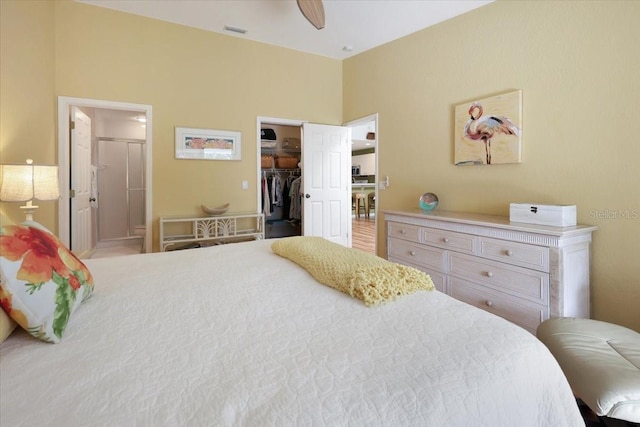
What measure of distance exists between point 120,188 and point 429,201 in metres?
5.29

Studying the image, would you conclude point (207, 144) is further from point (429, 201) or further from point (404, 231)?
point (429, 201)

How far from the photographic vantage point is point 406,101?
3590 mm

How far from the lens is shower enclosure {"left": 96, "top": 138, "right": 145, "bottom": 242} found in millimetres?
5508

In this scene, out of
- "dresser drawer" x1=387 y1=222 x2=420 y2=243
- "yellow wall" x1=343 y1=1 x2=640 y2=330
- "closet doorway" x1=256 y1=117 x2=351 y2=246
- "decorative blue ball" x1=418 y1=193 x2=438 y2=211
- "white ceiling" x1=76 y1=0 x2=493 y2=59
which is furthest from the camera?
"closet doorway" x1=256 y1=117 x2=351 y2=246

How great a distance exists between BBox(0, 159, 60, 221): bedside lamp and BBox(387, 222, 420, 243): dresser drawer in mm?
2744

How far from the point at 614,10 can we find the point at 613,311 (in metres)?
1.96

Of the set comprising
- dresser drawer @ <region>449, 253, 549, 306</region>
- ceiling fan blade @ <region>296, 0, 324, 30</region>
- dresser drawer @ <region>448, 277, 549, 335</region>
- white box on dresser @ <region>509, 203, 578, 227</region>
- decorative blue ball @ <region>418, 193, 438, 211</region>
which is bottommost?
dresser drawer @ <region>448, 277, 549, 335</region>

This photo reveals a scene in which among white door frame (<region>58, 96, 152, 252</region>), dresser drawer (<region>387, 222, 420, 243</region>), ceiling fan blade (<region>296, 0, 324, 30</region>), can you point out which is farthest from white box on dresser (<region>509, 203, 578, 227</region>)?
white door frame (<region>58, 96, 152, 252</region>)

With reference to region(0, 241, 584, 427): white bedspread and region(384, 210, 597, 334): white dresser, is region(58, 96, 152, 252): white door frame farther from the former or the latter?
region(384, 210, 597, 334): white dresser

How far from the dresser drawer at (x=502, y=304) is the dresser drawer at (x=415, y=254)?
0.19 meters

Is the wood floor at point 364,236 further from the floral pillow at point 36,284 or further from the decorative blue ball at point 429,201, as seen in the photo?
the floral pillow at point 36,284

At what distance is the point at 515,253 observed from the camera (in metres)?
2.13

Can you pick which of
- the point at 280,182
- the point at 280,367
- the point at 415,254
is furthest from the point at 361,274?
the point at 280,182

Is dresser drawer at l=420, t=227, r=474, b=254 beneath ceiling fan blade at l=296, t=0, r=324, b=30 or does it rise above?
beneath
